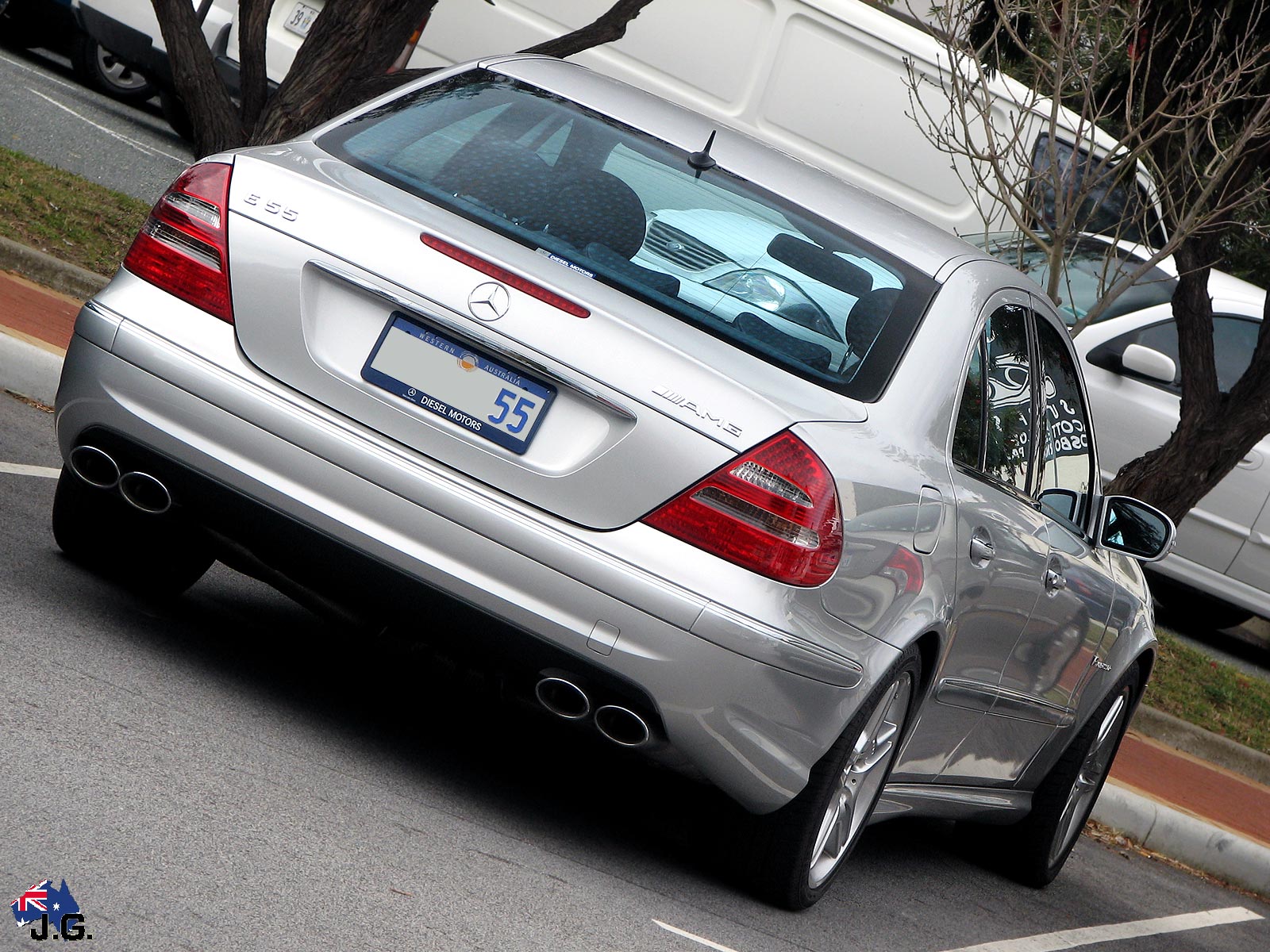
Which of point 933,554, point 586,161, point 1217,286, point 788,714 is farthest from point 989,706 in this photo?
point 1217,286

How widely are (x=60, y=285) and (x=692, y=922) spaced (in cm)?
548

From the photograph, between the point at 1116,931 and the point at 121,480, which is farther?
the point at 1116,931

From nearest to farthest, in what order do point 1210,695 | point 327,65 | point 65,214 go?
point 327,65 → point 65,214 → point 1210,695

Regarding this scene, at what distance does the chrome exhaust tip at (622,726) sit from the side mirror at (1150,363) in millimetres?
7582

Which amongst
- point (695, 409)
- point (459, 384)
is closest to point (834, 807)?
point (695, 409)

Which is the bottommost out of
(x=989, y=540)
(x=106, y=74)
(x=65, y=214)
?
(x=106, y=74)

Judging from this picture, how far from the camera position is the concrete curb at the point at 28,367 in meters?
6.97

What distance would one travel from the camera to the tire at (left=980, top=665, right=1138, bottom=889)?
19.5ft

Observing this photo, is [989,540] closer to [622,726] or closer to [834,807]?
[834,807]

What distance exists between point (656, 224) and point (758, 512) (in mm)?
899

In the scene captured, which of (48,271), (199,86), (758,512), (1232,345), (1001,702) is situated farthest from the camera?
(1232,345)

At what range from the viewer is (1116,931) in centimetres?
579

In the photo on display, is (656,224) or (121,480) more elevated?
(656,224)

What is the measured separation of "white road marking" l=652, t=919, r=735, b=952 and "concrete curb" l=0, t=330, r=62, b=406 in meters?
4.00
